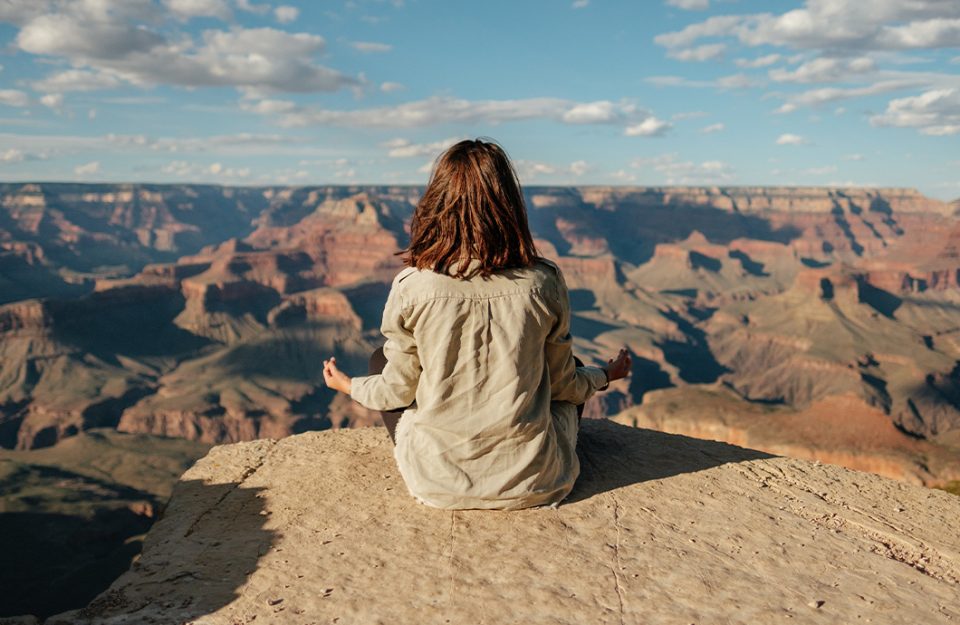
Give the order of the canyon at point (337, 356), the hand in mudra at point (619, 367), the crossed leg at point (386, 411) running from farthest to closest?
the canyon at point (337, 356) → the hand in mudra at point (619, 367) → the crossed leg at point (386, 411)

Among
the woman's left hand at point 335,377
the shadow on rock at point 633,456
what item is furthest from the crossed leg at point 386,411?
the shadow on rock at point 633,456

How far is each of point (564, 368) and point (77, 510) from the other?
183 feet

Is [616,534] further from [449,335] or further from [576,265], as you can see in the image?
[576,265]

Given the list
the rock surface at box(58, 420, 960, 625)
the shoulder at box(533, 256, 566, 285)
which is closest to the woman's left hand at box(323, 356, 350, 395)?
the rock surface at box(58, 420, 960, 625)

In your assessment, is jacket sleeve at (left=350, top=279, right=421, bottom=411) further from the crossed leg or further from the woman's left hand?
the crossed leg

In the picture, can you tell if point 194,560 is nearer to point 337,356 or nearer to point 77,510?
point 77,510

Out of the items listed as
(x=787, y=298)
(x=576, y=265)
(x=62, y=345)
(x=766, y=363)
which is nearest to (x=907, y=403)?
(x=766, y=363)

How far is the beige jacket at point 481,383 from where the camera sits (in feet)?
14.1

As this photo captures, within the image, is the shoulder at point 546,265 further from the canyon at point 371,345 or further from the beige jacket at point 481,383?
the canyon at point 371,345

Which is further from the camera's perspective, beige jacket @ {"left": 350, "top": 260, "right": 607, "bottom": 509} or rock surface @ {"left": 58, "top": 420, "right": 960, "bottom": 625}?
beige jacket @ {"left": 350, "top": 260, "right": 607, "bottom": 509}

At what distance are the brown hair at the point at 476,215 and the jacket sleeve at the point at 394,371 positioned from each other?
40cm

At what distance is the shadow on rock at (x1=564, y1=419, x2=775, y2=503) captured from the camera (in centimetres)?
605

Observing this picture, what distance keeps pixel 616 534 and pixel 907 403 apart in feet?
357

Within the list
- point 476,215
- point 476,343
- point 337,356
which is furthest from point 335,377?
point 337,356
